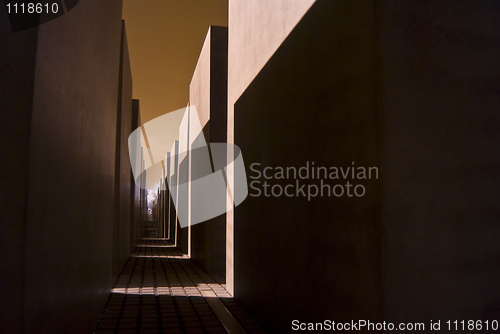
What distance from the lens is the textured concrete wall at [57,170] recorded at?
190 cm

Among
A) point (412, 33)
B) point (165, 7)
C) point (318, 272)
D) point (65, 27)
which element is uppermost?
point (165, 7)

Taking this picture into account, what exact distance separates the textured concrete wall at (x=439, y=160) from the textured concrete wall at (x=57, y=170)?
1863mm

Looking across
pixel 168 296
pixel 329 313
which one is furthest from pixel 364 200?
pixel 168 296

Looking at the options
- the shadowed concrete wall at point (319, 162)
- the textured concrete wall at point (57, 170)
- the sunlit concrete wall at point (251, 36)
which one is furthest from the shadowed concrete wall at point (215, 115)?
the textured concrete wall at point (57, 170)

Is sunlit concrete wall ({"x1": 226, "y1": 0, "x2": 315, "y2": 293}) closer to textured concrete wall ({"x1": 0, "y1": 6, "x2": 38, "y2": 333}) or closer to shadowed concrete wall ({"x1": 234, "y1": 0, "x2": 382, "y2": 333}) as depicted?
shadowed concrete wall ({"x1": 234, "y1": 0, "x2": 382, "y2": 333})

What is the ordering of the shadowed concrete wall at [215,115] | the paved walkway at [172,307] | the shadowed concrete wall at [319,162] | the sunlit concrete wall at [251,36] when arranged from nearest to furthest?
the shadowed concrete wall at [319,162] → the sunlit concrete wall at [251,36] → the paved walkway at [172,307] → the shadowed concrete wall at [215,115]

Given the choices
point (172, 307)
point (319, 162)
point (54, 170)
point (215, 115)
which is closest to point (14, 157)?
point (54, 170)

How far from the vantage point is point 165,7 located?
7.48 metres

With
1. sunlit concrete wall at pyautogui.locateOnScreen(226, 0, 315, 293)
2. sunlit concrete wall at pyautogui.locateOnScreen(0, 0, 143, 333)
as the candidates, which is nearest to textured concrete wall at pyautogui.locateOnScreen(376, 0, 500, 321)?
sunlit concrete wall at pyautogui.locateOnScreen(226, 0, 315, 293)

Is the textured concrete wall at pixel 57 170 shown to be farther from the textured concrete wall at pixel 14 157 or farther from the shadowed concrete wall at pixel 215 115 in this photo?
the shadowed concrete wall at pixel 215 115

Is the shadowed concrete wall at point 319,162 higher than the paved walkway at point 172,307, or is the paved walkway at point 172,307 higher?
the shadowed concrete wall at point 319,162

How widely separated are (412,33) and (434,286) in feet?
4.74

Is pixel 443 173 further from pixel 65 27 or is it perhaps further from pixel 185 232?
pixel 185 232

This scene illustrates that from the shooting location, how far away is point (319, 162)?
2.92 meters
